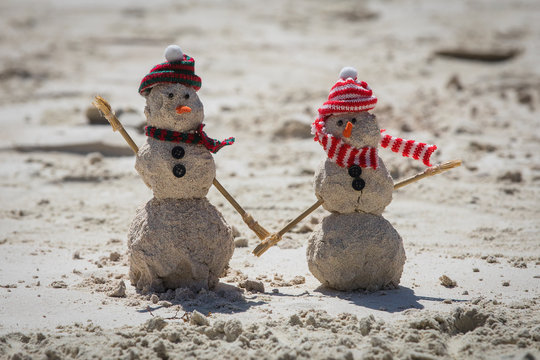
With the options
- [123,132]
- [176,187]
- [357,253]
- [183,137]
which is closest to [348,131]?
[357,253]

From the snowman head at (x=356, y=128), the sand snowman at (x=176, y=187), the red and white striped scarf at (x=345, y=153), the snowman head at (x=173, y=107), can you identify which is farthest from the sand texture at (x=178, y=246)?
the snowman head at (x=356, y=128)

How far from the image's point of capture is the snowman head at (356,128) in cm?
505

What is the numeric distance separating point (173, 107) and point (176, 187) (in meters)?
0.57

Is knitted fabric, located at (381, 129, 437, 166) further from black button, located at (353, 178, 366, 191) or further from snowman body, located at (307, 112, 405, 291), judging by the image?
black button, located at (353, 178, 366, 191)

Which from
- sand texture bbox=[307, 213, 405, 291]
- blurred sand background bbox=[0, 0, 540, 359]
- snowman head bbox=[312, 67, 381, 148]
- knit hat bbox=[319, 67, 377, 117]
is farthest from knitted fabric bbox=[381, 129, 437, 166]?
blurred sand background bbox=[0, 0, 540, 359]

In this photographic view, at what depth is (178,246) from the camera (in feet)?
16.4

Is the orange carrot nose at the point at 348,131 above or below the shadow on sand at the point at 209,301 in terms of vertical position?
above

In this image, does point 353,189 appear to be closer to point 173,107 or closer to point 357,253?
point 357,253

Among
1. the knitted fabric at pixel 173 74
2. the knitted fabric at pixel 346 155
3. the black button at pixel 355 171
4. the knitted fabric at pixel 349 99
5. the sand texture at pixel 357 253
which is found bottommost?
the sand texture at pixel 357 253

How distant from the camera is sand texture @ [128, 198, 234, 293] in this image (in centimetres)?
500

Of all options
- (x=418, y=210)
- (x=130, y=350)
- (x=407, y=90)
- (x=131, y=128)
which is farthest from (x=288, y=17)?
(x=130, y=350)

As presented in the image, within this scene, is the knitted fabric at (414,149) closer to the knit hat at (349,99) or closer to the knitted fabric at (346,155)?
the knitted fabric at (346,155)

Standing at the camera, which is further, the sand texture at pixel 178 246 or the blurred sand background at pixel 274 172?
the sand texture at pixel 178 246

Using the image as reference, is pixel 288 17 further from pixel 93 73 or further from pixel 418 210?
pixel 418 210
